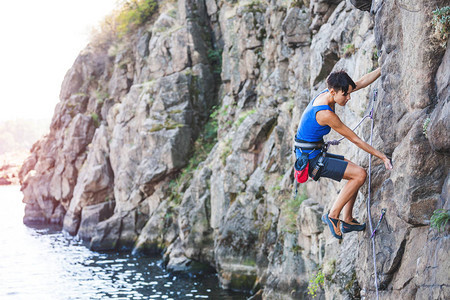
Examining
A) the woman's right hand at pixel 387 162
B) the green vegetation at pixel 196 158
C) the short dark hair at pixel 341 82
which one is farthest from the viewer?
the green vegetation at pixel 196 158

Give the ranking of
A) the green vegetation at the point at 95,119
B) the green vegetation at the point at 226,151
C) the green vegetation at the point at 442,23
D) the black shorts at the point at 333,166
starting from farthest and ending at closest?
the green vegetation at the point at 95,119, the green vegetation at the point at 226,151, the black shorts at the point at 333,166, the green vegetation at the point at 442,23

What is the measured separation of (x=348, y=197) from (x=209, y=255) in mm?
16937

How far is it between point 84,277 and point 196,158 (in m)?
10.5

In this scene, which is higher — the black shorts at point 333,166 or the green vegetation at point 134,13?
the green vegetation at point 134,13

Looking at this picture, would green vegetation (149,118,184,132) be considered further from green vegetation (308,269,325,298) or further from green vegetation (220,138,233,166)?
green vegetation (308,269,325,298)

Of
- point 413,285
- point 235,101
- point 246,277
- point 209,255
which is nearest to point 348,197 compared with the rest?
point 413,285

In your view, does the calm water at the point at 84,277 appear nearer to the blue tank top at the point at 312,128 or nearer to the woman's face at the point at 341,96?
the blue tank top at the point at 312,128

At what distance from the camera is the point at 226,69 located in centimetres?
2855

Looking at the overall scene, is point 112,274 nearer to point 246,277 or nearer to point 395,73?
point 246,277

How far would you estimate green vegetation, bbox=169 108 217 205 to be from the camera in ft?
95.1

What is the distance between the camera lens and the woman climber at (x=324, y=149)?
7.00m

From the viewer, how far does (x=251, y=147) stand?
21047mm

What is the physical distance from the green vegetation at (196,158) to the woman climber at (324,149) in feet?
71.0

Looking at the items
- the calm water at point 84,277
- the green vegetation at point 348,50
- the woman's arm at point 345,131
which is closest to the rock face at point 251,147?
the green vegetation at point 348,50
